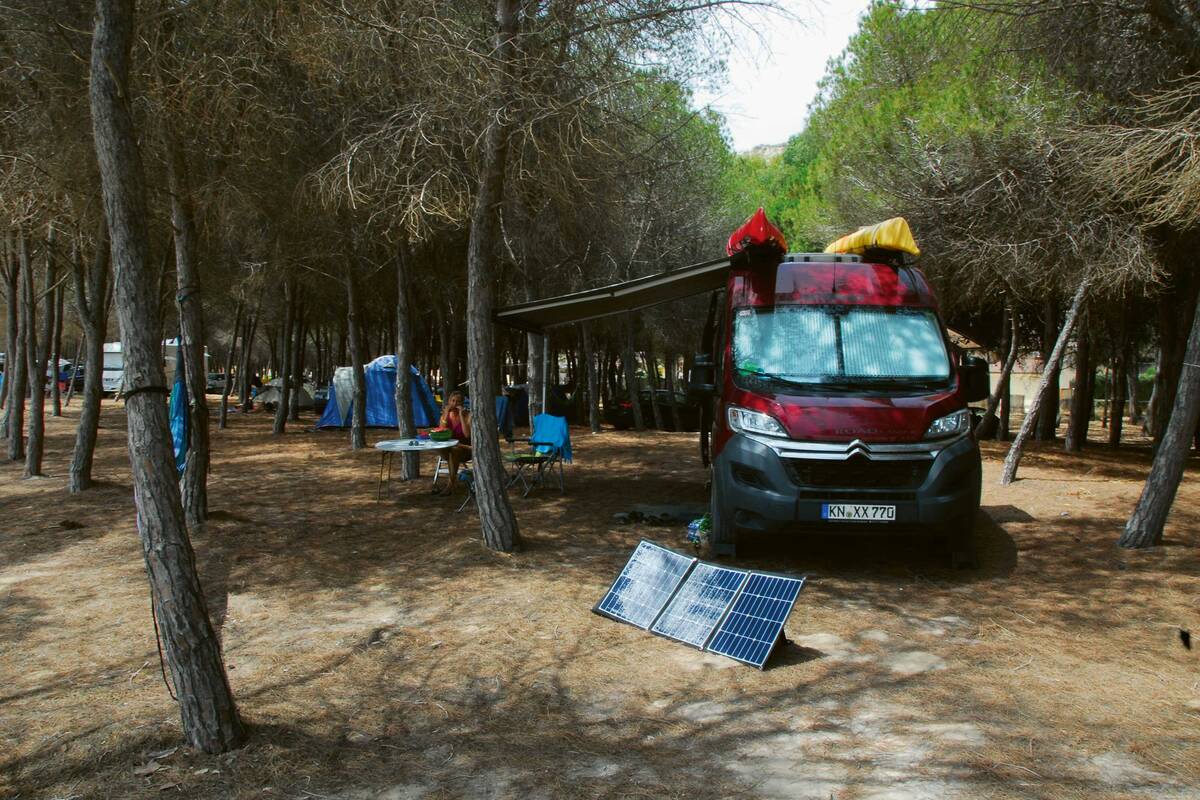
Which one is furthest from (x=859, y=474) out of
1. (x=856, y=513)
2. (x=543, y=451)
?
(x=543, y=451)

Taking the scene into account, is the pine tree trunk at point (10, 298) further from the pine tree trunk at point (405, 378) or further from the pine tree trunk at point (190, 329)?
the pine tree trunk at point (190, 329)

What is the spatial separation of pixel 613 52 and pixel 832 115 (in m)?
10.2

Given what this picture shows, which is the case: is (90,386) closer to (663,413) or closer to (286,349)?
(286,349)

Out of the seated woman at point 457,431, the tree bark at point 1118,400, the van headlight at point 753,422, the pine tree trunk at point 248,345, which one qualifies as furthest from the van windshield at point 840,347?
the pine tree trunk at point 248,345

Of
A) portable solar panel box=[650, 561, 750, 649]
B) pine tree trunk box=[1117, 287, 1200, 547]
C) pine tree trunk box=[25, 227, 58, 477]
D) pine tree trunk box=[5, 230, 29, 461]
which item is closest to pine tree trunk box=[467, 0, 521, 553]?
portable solar panel box=[650, 561, 750, 649]

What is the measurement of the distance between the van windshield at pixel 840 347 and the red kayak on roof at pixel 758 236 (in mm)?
516

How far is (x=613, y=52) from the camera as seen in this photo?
25.6 feet

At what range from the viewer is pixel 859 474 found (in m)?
6.63

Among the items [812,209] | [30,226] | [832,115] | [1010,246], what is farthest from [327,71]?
[812,209]

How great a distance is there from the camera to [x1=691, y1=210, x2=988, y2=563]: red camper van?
660 cm

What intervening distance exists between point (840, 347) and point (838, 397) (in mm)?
600

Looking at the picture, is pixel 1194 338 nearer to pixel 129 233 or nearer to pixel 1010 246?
pixel 1010 246

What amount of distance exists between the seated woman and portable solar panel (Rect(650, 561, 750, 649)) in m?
5.49

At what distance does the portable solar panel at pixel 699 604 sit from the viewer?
536 cm
